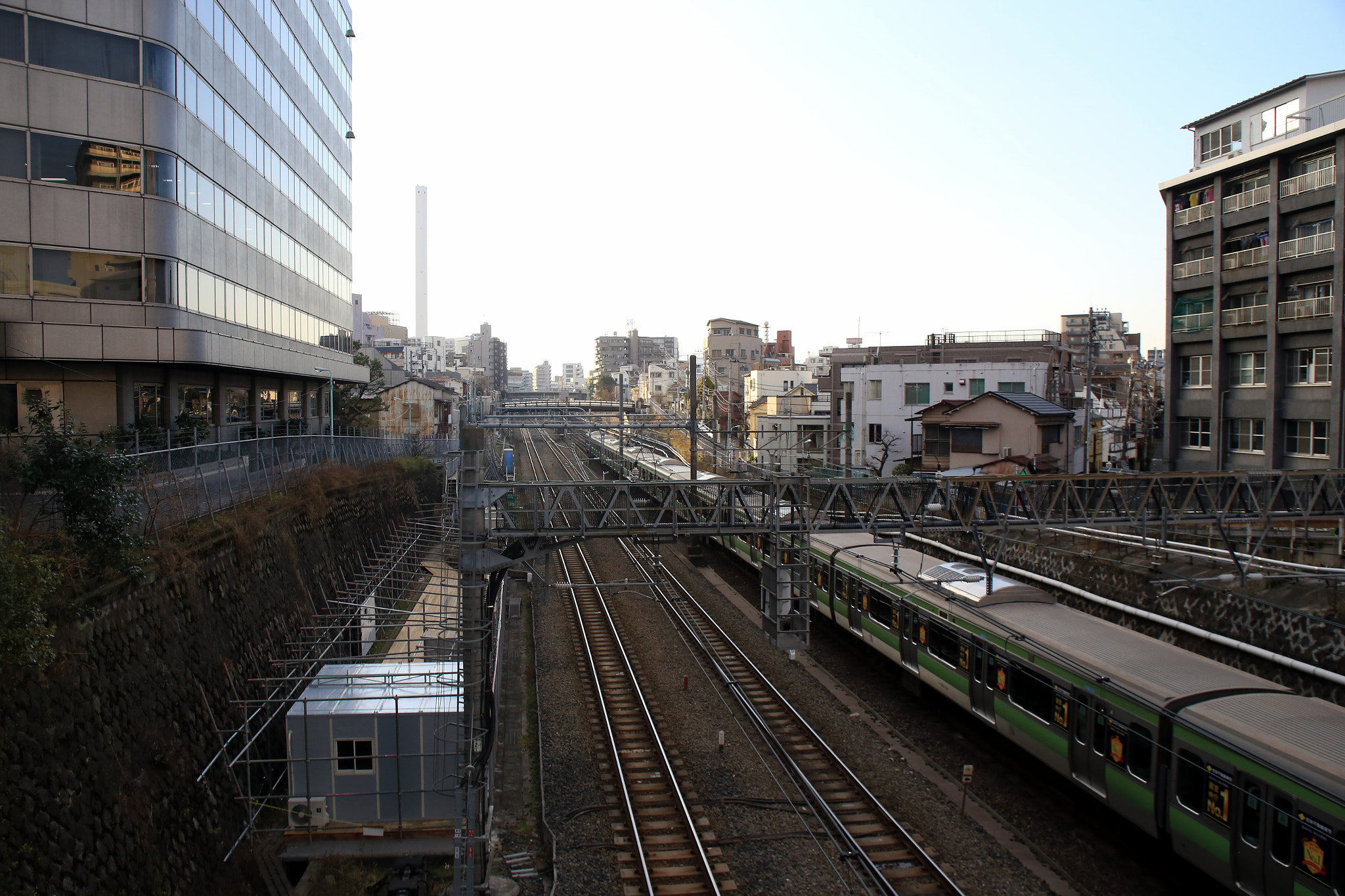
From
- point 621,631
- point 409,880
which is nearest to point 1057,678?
point 409,880

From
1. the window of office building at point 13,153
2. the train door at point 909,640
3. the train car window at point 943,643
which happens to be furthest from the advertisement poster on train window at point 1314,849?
the window of office building at point 13,153

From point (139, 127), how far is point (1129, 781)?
20689 millimetres

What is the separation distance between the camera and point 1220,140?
26750 mm

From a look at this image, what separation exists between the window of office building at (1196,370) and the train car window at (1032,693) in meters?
20.1

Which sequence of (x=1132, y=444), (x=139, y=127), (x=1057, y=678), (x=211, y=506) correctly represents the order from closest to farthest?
(x=1057, y=678), (x=211, y=506), (x=139, y=127), (x=1132, y=444)

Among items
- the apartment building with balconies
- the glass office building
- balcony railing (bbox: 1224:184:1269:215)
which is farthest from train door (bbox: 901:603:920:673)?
balcony railing (bbox: 1224:184:1269:215)

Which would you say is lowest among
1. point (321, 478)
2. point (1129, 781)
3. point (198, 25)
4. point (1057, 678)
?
point (1129, 781)

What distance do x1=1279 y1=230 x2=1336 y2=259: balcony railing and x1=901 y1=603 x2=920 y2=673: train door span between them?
1715 cm

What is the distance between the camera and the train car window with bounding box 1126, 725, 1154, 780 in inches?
351

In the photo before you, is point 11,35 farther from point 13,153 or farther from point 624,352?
point 624,352

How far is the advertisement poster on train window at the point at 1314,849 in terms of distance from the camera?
6.85m

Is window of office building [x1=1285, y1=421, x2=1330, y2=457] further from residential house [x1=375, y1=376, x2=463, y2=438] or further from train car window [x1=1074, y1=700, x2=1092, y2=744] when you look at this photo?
residential house [x1=375, y1=376, x2=463, y2=438]

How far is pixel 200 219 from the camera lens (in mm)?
18844

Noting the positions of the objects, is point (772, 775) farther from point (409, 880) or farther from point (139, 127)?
point (139, 127)
